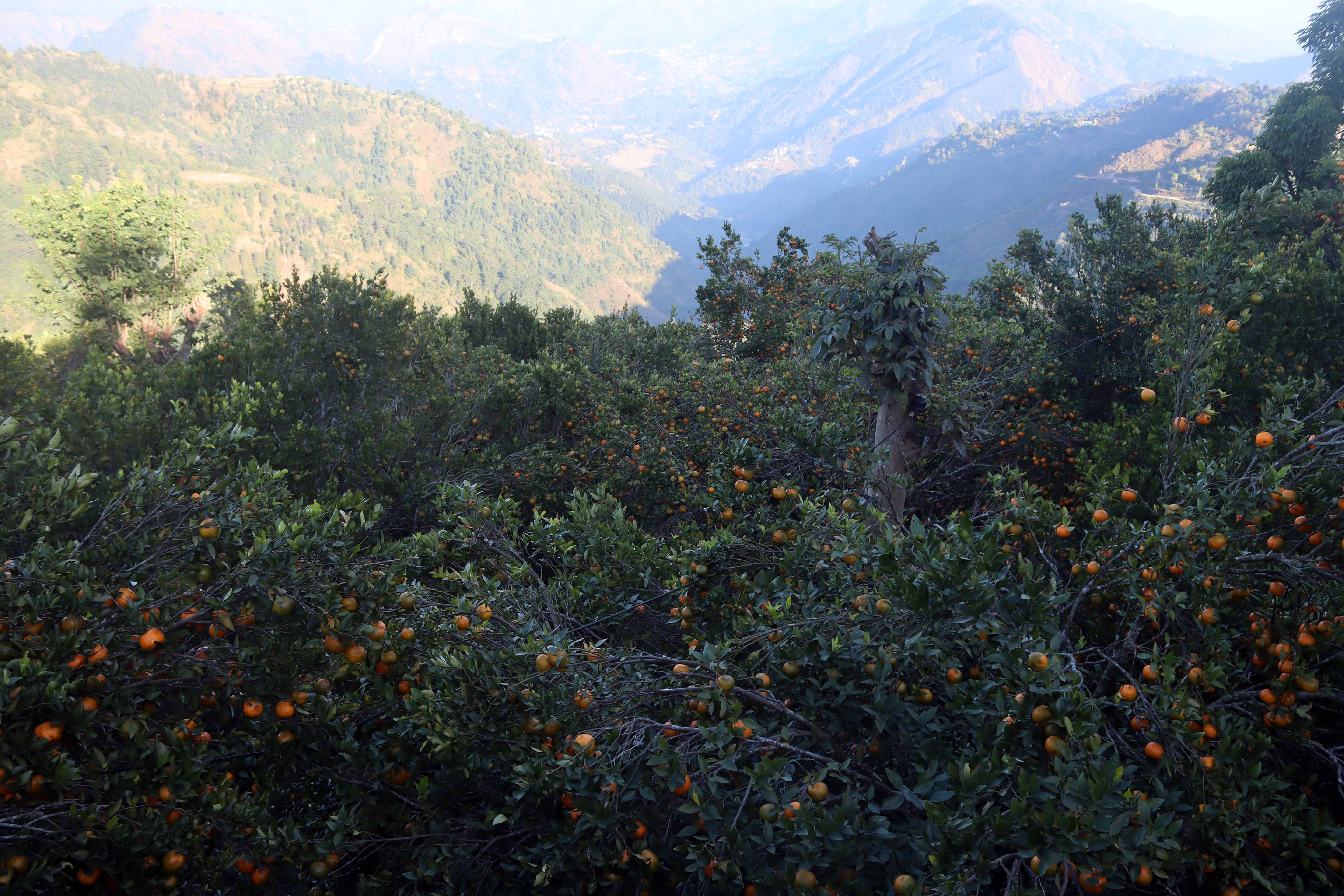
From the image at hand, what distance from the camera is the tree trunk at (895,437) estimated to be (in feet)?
17.4

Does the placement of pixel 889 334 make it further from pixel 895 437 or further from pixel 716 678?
pixel 716 678

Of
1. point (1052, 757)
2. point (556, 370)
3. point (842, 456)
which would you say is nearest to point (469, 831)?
point (1052, 757)

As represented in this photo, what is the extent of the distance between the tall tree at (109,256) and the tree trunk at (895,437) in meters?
26.2

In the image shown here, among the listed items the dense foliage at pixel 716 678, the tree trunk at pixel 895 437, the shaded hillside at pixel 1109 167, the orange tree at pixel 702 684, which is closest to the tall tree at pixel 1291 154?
the tree trunk at pixel 895 437

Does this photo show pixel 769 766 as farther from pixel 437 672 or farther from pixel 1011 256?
pixel 1011 256

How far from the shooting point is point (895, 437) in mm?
5645

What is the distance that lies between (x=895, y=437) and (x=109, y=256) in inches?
1136

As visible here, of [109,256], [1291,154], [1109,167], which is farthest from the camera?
[1109,167]

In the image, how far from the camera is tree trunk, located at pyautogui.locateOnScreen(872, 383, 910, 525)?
5289 millimetres

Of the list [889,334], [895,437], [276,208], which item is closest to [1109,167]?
[895,437]

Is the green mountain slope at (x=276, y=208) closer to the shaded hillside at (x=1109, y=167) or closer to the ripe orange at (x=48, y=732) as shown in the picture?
the shaded hillside at (x=1109, y=167)

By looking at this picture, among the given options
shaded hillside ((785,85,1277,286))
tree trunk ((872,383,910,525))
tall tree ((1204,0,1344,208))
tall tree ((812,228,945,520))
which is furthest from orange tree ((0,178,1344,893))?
shaded hillside ((785,85,1277,286))

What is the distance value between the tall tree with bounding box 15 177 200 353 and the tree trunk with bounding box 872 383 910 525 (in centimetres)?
2618

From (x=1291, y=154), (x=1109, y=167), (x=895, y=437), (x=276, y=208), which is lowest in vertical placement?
(x=895, y=437)
